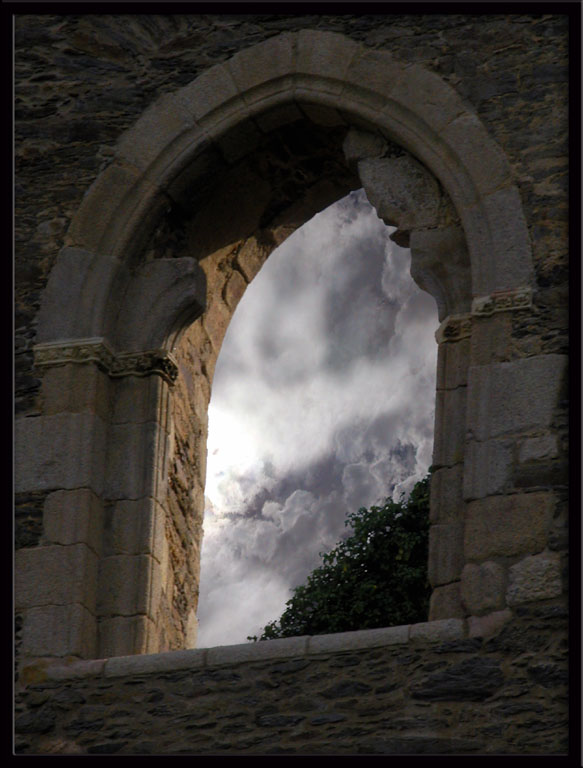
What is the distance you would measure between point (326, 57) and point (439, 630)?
3.45m

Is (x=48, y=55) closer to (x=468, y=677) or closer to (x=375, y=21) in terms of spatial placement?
(x=375, y=21)

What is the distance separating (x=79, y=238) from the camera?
40.0ft

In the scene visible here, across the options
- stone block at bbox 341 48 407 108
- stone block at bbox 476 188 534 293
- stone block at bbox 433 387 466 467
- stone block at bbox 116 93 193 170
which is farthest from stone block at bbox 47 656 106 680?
stone block at bbox 341 48 407 108

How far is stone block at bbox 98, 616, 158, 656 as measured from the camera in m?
11.3

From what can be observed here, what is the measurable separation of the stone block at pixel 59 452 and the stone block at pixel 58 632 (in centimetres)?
70

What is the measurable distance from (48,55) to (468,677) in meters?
4.66

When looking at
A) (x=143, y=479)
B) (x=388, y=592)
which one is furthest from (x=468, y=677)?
(x=388, y=592)

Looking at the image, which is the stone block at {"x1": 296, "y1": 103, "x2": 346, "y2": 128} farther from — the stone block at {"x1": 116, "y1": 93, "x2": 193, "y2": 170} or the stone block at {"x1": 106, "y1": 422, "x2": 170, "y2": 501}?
the stone block at {"x1": 106, "y1": 422, "x2": 170, "y2": 501}

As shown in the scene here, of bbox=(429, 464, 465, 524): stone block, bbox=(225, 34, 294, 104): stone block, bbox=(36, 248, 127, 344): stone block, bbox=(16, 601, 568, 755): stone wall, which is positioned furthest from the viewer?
bbox=(225, 34, 294, 104): stone block

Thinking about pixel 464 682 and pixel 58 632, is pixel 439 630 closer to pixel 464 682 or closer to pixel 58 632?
pixel 464 682

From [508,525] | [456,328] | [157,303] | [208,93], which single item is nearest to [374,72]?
[208,93]

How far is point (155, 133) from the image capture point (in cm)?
1232

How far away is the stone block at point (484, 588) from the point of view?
34.8 ft

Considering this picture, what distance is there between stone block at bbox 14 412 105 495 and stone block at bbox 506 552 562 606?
7.84ft
